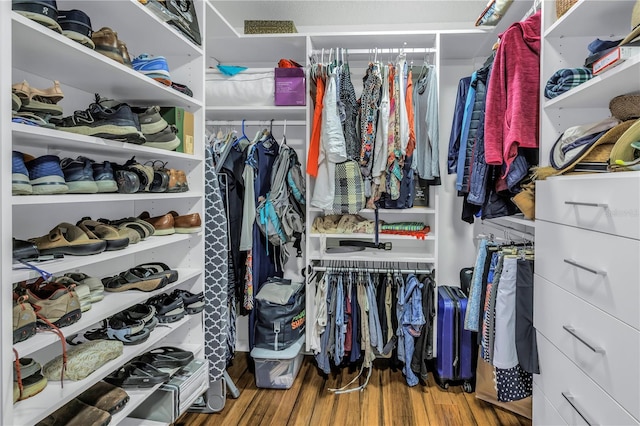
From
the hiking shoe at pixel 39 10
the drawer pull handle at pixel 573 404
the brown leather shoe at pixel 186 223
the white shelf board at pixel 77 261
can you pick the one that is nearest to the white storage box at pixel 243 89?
the brown leather shoe at pixel 186 223

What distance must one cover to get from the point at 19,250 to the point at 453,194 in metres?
2.60

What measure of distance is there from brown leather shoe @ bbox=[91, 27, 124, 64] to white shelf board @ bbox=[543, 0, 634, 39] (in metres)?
1.65

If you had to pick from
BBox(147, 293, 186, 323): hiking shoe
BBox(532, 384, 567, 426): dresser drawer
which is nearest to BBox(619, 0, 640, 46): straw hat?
BBox(532, 384, 567, 426): dresser drawer

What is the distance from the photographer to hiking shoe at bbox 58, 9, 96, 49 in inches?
49.5

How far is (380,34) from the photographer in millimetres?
2537

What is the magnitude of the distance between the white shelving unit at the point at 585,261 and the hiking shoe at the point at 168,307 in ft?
5.02

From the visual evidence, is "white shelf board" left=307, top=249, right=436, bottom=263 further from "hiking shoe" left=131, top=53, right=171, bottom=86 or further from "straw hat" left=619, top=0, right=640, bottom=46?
"straw hat" left=619, top=0, right=640, bottom=46

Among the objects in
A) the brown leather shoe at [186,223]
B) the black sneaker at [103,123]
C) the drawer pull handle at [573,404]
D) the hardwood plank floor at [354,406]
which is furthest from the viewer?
the hardwood plank floor at [354,406]

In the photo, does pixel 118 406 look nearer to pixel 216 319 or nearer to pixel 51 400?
pixel 51 400

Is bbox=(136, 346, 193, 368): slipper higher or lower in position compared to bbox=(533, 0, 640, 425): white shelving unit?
lower

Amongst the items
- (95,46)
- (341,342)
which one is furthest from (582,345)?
(95,46)

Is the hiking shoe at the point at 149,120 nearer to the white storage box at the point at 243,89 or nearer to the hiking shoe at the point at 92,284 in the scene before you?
the hiking shoe at the point at 92,284

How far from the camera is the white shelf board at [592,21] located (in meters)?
1.49

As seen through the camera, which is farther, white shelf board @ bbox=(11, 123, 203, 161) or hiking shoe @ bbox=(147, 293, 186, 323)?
hiking shoe @ bbox=(147, 293, 186, 323)
